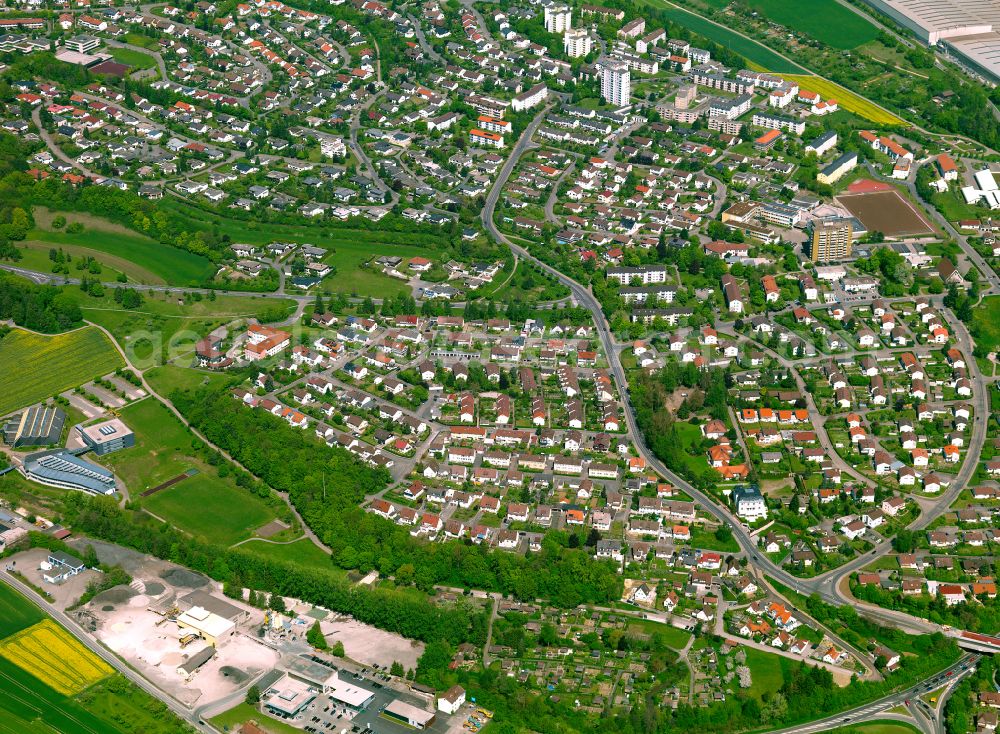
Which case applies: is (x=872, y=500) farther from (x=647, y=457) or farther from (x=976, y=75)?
(x=976, y=75)

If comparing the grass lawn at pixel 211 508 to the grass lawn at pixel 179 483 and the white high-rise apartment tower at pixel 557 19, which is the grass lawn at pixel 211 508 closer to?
the grass lawn at pixel 179 483

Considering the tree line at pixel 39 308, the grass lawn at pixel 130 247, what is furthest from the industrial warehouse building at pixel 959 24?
the tree line at pixel 39 308

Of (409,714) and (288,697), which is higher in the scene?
(409,714)

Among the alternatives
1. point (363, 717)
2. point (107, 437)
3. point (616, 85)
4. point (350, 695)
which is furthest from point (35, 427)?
point (616, 85)

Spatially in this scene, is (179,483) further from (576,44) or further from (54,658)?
(576,44)

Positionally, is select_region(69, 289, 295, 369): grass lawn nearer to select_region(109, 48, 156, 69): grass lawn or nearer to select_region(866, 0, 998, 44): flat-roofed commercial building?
select_region(109, 48, 156, 69): grass lawn

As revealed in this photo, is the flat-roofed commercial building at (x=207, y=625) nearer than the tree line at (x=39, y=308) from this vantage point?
Yes
